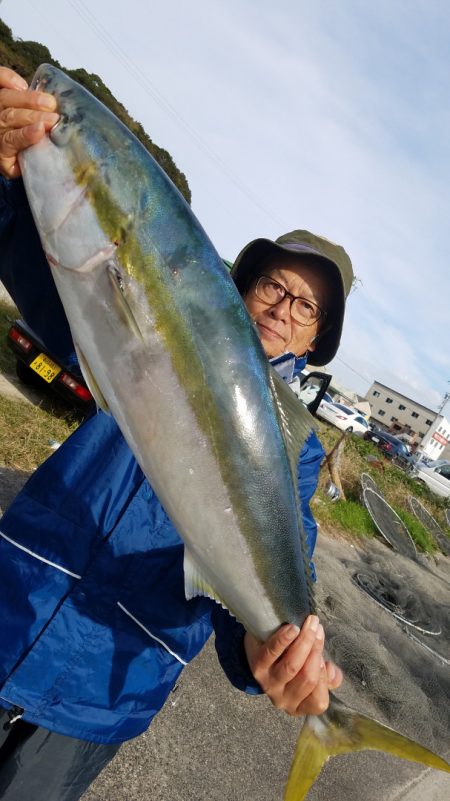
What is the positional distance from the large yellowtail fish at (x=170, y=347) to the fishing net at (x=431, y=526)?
1230 centimetres

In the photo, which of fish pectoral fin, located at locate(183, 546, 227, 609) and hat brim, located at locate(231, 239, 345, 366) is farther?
hat brim, located at locate(231, 239, 345, 366)

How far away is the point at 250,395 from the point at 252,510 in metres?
0.37

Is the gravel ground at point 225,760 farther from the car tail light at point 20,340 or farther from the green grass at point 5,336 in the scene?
the green grass at point 5,336

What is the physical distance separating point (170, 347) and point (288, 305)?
3.15 feet

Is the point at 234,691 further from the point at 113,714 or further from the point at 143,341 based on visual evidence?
the point at 143,341

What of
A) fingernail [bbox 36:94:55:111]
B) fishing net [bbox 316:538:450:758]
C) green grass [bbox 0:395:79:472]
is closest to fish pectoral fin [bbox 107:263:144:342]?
fingernail [bbox 36:94:55:111]

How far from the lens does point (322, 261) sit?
92.0 inches

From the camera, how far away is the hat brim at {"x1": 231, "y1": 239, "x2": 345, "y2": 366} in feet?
7.79

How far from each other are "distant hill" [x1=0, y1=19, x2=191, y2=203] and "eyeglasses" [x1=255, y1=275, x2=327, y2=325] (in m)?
22.5

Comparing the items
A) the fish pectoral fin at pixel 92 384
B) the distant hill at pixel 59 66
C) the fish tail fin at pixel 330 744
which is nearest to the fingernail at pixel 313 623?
the fish tail fin at pixel 330 744

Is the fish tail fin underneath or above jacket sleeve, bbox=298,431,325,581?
underneath

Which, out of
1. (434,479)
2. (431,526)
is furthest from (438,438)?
(431,526)

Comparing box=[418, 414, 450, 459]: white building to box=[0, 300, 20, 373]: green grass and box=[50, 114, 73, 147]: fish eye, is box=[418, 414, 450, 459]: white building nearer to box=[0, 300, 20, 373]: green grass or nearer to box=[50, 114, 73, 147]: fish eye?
box=[0, 300, 20, 373]: green grass

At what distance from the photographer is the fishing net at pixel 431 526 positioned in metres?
12.6
